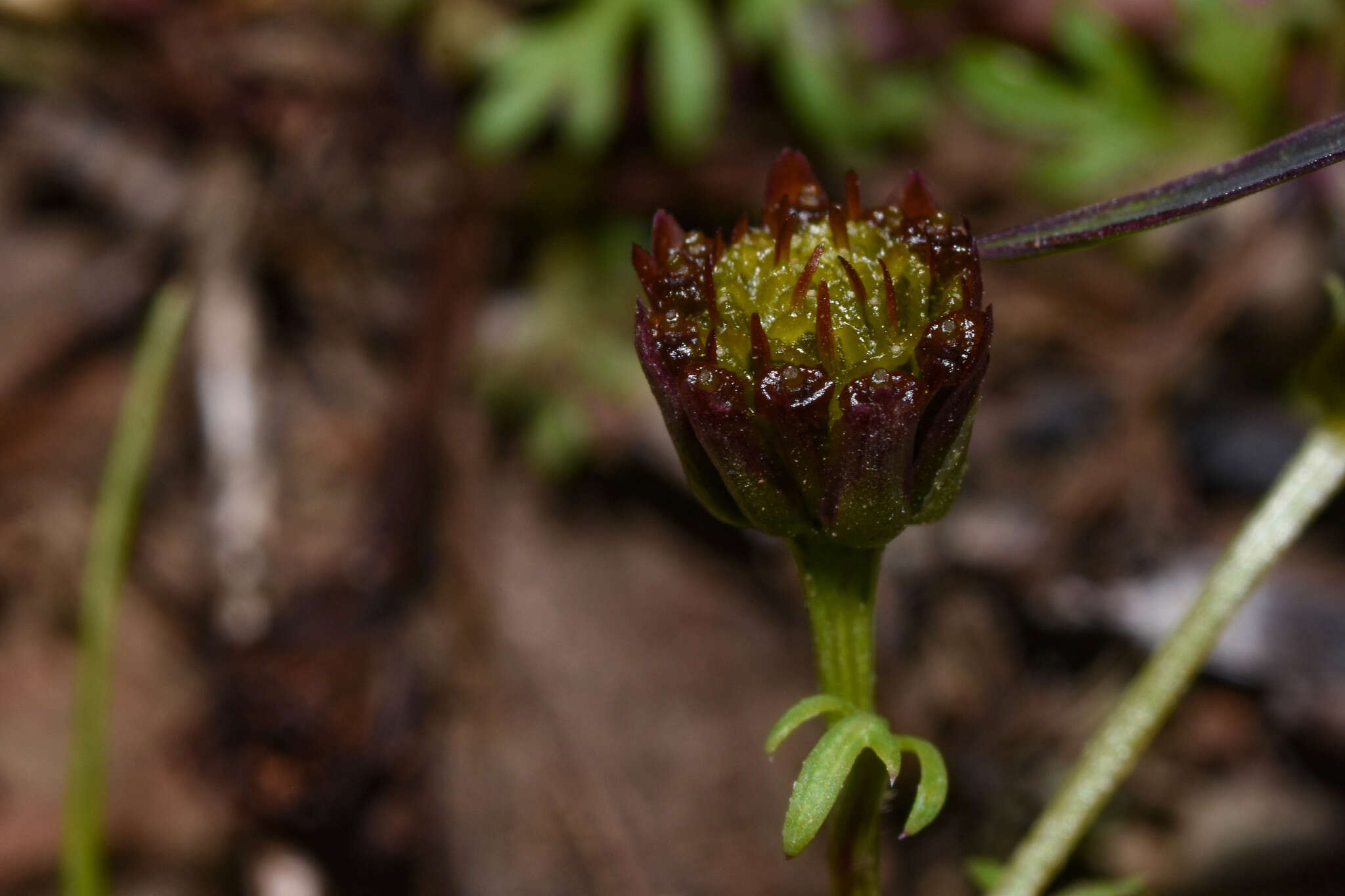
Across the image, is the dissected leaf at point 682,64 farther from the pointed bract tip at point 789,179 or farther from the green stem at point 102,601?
the pointed bract tip at point 789,179

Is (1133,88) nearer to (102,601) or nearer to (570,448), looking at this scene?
(570,448)

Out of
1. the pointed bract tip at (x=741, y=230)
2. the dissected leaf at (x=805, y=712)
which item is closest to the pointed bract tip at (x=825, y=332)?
the pointed bract tip at (x=741, y=230)

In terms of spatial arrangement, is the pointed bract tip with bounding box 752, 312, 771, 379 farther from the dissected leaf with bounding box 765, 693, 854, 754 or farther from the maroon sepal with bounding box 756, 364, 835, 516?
the dissected leaf with bounding box 765, 693, 854, 754

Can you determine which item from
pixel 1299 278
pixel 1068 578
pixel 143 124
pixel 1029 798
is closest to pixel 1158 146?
pixel 1299 278

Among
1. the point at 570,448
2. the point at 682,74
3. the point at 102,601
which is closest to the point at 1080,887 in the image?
the point at 102,601

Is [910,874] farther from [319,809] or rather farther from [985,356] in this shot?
[985,356]

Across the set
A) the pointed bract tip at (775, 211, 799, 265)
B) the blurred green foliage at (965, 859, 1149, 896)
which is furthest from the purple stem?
the blurred green foliage at (965, 859, 1149, 896)

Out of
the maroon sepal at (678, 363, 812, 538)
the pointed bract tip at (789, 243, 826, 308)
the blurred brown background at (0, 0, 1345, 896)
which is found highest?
the pointed bract tip at (789, 243, 826, 308)
